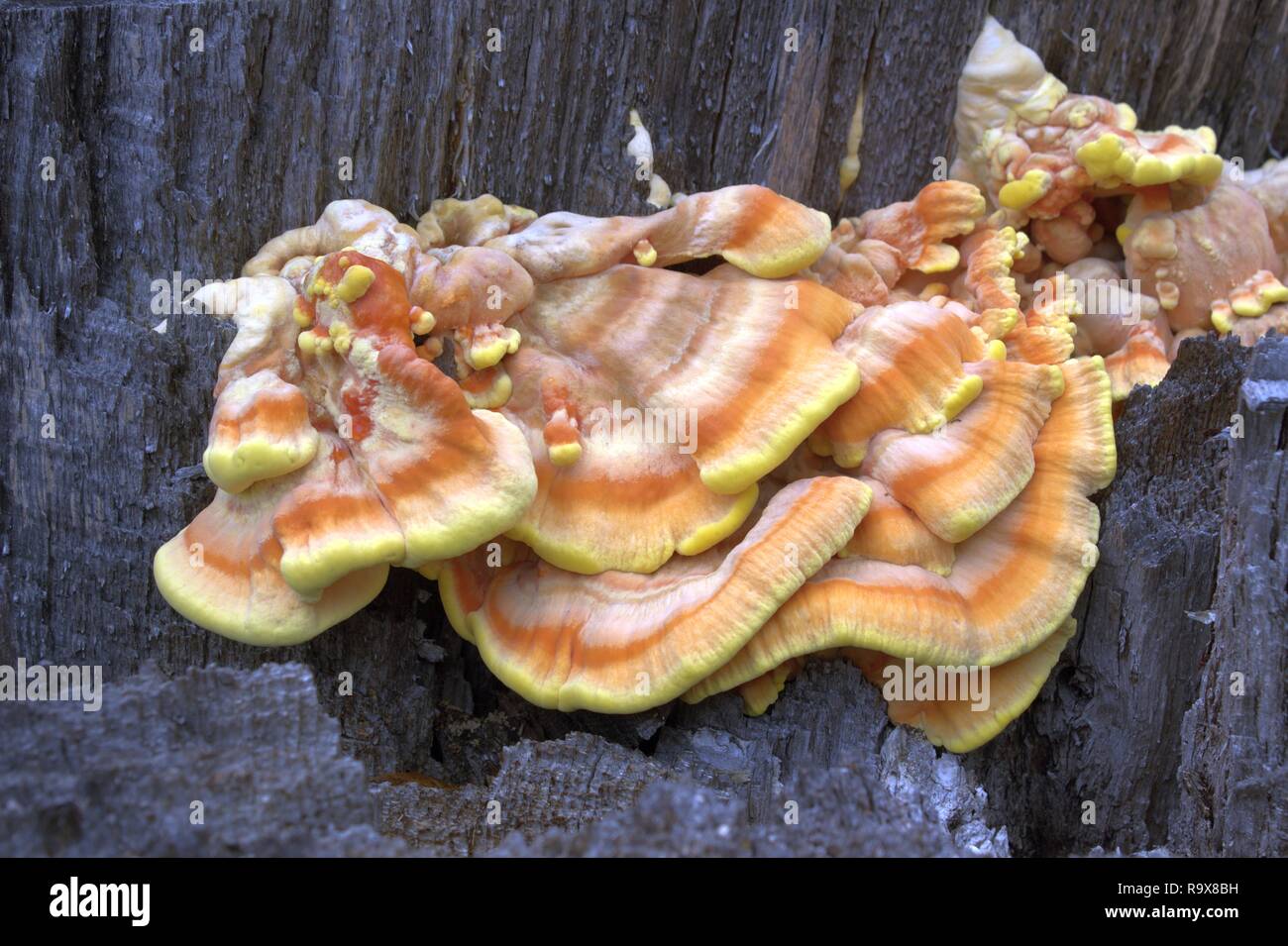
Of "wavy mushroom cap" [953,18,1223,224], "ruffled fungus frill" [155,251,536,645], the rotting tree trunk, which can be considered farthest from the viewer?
"wavy mushroom cap" [953,18,1223,224]

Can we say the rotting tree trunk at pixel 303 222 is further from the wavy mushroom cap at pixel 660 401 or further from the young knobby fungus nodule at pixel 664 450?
the wavy mushroom cap at pixel 660 401

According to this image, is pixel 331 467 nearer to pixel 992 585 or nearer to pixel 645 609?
pixel 645 609

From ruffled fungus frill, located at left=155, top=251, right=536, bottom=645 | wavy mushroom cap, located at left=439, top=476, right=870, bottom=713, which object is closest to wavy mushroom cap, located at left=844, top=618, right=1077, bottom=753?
wavy mushroom cap, located at left=439, top=476, right=870, bottom=713

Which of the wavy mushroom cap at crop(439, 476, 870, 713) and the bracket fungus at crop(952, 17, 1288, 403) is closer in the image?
the wavy mushroom cap at crop(439, 476, 870, 713)

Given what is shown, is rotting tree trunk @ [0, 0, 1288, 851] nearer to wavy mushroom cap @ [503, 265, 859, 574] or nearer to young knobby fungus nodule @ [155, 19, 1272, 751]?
young knobby fungus nodule @ [155, 19, 1272, 751]

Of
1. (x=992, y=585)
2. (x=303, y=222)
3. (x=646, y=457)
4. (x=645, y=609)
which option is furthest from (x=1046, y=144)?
(x=303, y=222)

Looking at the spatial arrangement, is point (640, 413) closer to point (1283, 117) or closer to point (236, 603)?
point (236, 603)

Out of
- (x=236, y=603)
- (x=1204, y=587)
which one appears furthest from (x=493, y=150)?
(x=1204, y=587)
